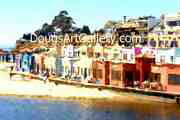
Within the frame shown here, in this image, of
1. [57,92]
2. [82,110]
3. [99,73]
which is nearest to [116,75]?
[99,73]

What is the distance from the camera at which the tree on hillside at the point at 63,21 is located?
114 inches

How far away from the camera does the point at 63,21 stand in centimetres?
291

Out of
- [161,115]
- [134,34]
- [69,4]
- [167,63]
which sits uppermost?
[69,4]

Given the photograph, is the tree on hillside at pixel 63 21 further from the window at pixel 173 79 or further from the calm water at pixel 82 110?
the window at pixel 173 79

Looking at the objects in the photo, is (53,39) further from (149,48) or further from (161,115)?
(161,115)

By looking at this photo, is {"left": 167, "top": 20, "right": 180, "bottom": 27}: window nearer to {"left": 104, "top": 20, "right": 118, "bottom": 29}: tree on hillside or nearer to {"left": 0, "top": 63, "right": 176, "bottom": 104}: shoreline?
{"left": 104, "top": 20, "right": 118, "bottom": 29}: tree on hillside

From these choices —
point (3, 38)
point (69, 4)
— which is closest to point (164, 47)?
point (69, 4)

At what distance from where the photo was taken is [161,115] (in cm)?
281

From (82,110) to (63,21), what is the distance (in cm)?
62

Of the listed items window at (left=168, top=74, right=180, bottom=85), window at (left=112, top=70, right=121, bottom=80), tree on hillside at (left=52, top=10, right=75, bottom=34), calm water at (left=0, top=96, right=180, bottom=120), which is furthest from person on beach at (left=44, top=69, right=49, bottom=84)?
window at (left=168, top=74, right=180, bottom=85)

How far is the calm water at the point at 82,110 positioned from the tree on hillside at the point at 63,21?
516mm

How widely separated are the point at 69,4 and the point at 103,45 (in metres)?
0.36

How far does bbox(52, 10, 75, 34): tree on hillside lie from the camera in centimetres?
291

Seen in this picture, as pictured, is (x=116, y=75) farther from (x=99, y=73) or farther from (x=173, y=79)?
(x=173, y=79)
